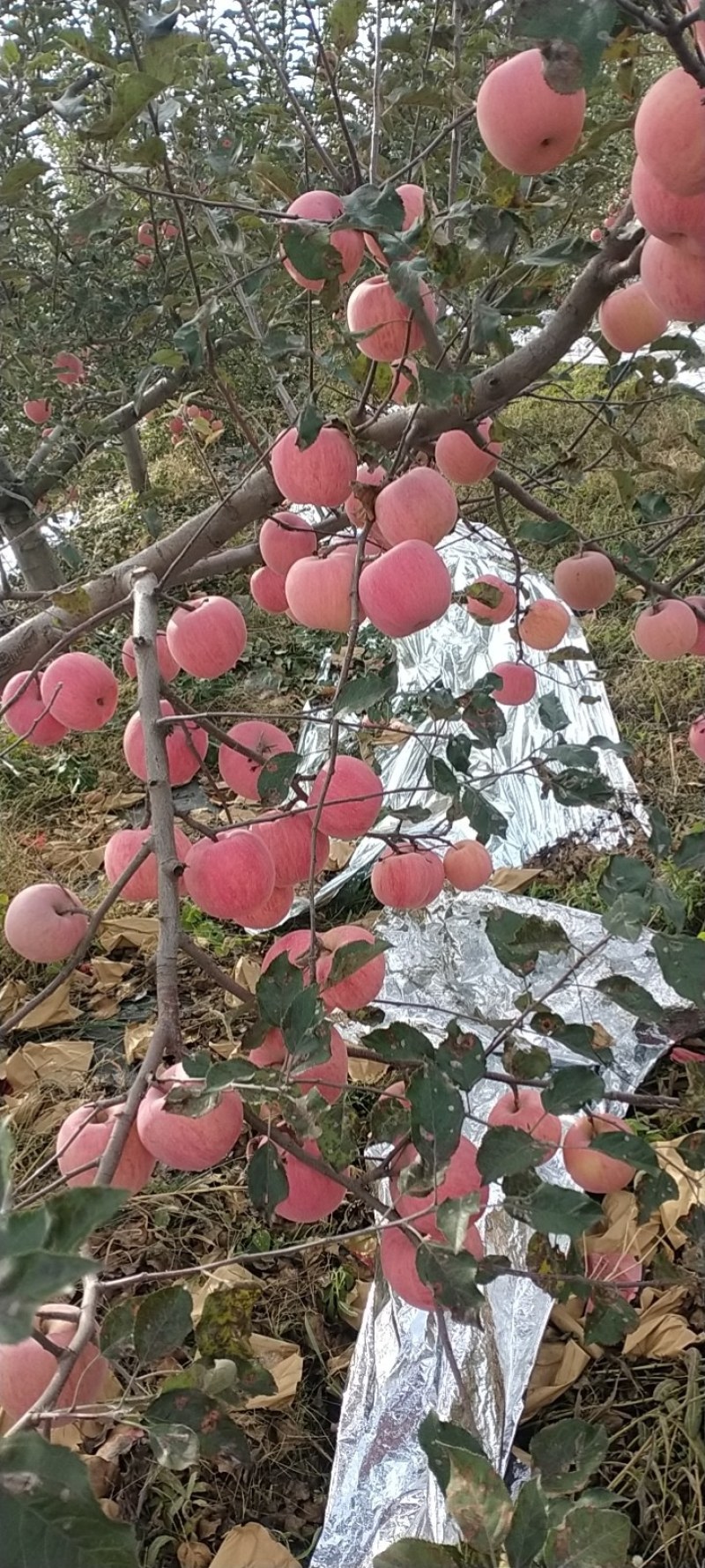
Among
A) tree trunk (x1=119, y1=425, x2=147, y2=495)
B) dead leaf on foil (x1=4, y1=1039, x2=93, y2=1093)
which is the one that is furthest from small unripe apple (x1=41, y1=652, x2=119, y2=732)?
tree trunk (x1=119, y1=425, x2=147, y2=495)

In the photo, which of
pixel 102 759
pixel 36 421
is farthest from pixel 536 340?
pixel 102 759

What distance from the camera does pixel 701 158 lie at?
0.49m

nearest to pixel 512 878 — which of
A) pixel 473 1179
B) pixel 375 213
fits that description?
pixel 473 1179

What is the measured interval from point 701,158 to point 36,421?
260 cm

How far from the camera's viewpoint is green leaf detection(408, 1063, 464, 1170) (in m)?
0.63

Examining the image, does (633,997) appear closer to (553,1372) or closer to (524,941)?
(524,941)

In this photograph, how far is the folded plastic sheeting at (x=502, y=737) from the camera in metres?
2.36

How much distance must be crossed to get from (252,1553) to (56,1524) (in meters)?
0.99

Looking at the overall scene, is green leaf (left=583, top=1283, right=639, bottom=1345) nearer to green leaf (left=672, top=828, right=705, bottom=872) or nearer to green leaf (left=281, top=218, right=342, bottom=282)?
green leaf (left=672, top=828, right=705, bottom=872)

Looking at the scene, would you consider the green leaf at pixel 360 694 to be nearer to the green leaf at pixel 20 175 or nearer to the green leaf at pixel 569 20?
the green leaf at pixel 569 20

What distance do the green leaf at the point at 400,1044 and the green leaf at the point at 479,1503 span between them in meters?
0.30

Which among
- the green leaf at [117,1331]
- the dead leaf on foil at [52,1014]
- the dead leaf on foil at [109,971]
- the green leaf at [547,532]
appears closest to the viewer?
the green leaf at [117,1331]

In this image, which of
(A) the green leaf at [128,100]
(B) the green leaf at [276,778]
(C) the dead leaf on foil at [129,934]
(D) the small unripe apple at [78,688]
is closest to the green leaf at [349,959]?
(B) the green leaf at [276,778]

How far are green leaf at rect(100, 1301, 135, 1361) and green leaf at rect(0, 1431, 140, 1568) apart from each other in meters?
0.19
